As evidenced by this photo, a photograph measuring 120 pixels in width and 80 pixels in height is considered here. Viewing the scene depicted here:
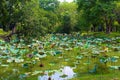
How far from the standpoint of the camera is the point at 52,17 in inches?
3548

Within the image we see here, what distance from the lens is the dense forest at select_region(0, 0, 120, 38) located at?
72.2 ft

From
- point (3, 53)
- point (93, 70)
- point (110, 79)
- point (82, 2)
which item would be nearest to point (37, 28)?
point (3, 53)

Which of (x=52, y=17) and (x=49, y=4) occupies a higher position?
(x=49, y=4)

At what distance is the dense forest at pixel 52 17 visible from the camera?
22000 mm

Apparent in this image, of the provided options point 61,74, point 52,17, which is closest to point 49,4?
point 52,17

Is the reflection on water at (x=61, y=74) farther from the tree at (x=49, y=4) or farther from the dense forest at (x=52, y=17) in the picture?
the tree at (x=49, y=4)

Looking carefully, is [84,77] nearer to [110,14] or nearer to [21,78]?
[21,78]

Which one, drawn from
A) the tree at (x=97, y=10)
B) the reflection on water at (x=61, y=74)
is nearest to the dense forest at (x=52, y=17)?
the tree at (x=97, y=10)

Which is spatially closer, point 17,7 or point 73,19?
point 17,7

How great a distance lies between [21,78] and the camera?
1741cm

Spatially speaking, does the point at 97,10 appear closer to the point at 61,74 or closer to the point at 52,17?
the point at 52,17

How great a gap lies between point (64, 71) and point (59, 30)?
69446mm

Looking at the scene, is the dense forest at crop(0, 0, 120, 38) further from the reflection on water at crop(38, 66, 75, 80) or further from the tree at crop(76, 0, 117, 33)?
the reflection on water at crop(38, 66, 75, 80)

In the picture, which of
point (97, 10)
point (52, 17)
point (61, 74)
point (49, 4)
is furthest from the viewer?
point (49, 4)
